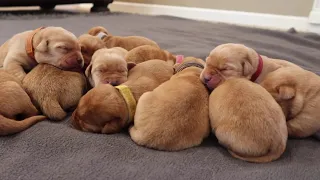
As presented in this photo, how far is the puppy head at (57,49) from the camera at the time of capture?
1051 millimetres

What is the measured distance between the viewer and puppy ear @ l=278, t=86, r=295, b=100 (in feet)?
2.96

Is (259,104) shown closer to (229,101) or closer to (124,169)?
(229,101)

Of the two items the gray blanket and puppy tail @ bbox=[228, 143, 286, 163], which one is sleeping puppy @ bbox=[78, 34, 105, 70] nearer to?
the gray blanket

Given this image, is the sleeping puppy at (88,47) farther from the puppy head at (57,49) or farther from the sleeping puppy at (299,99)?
the sleeping puppy at (299,99)

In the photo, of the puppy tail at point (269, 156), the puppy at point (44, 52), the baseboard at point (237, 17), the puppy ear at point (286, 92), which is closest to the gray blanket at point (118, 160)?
the puppy tail at point (269, 156)

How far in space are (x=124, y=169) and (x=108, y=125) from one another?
18 cm

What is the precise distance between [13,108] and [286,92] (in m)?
0.68

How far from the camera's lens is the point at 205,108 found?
2.93 feet

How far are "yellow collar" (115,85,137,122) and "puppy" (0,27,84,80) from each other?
0.22 m

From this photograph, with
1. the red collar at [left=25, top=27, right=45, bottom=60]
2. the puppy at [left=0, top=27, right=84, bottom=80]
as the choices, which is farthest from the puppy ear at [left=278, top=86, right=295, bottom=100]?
the red collar at [left=25, top=27, right=45, bottom=60]

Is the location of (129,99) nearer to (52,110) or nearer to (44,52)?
(52,110)

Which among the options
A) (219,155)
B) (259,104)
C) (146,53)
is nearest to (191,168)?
(219,155)

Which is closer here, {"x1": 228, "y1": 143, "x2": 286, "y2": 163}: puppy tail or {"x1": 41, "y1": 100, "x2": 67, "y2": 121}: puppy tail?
{"x1": 228, "y1": 143, "x2": 286, "y2": 163}: puppy tail

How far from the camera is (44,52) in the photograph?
105cm
